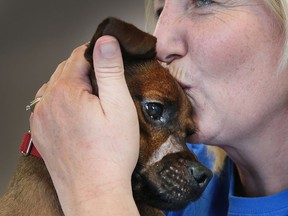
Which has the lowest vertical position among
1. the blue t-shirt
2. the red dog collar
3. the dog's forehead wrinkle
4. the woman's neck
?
the blue t-shirt

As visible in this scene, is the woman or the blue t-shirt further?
the blue t-shirt

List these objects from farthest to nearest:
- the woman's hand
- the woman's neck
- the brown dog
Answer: the woman's neck < the brown dog < the woman's hand

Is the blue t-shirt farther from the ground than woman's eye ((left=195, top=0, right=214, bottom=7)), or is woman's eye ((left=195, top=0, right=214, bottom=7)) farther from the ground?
woman's eye ((left=195, top=0, right=214, bottom=7))

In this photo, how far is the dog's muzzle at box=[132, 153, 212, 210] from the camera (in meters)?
1.25

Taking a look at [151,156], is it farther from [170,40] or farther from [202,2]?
[202,2]

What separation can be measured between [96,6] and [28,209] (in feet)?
5.85

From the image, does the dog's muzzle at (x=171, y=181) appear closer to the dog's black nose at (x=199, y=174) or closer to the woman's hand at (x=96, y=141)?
the dog's black nose at (x=199, y=174)

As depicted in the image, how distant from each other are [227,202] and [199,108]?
0.43m

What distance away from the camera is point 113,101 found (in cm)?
108

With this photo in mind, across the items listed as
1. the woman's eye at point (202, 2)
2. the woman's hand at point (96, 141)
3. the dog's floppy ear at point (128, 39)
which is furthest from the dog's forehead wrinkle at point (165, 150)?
the woman's eye at point (202, 2)

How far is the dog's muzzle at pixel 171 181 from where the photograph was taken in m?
1.25

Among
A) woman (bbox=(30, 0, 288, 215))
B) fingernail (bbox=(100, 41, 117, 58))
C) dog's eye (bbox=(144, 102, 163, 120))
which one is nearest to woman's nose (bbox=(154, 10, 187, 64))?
woman (bbox=(30, 0, 288, 215))

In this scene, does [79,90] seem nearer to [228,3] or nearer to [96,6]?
[228,3]

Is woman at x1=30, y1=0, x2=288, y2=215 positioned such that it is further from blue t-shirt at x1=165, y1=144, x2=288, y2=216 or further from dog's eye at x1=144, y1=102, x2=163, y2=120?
dog's eye at x1=144, y1=102, x2=163, y2=120
